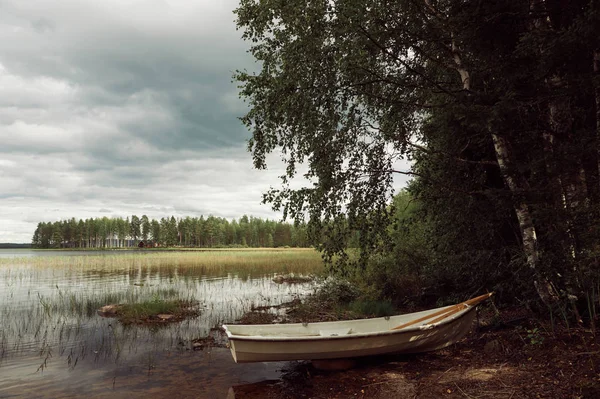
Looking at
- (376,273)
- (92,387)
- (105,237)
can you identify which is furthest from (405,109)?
(105,237)

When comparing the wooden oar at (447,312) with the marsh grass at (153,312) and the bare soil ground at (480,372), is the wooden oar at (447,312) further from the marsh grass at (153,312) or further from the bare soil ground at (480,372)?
the marsh grass at (153,312)

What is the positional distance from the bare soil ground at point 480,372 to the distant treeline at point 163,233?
383ft

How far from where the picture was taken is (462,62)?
7.20m

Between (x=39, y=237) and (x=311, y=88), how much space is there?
17597 centimetres

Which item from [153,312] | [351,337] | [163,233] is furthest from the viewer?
[163,233]

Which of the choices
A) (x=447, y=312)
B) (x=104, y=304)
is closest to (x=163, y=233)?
(x=104, y=304)

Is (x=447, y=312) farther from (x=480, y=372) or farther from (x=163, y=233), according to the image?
(x=163, y=233)

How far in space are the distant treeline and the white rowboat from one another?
116m

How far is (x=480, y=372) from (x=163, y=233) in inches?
5385

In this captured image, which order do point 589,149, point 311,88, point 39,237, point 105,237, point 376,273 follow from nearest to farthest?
point 589,149, point 311,88, point 376,273, point 105,237, point 39,237

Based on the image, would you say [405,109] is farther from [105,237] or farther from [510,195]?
[105,237]

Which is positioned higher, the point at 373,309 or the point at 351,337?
the point at 351,337

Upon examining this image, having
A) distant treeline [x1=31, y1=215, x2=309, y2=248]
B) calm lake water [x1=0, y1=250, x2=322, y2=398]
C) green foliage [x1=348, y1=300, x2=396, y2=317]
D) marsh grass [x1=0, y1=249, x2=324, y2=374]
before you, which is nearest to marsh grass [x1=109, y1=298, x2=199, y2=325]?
marsh grass [x1=0, y1=249, x2=324, y2=374]

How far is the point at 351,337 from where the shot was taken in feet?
21.2
